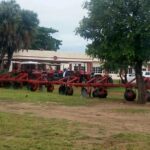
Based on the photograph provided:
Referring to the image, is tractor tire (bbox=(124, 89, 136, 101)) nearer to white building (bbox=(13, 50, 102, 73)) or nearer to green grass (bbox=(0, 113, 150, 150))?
green grass (bbox=(0, 113, 150, 150))

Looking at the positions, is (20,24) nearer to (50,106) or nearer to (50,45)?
(50,106)

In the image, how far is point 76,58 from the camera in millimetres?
65000

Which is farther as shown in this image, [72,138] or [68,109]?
[68,109]

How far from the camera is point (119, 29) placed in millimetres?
21312

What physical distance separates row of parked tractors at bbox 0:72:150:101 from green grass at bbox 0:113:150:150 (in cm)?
1196

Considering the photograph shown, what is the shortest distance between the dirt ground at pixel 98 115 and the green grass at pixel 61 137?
0.68 m

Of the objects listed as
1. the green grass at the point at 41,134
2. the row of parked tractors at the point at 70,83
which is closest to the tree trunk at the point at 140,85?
the row of parked tractors at the point at 70,83

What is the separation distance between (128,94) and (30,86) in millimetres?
8560

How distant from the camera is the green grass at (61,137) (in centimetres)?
973

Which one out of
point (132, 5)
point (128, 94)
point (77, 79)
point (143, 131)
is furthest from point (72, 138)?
point (77, 79)

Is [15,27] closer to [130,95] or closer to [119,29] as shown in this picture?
[130,95]

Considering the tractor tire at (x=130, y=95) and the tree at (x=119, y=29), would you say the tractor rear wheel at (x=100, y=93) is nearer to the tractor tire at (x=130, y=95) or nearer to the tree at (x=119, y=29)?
the tractor tire at (x=130, y=95)

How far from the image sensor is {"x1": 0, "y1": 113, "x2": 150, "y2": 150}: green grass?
383 inches

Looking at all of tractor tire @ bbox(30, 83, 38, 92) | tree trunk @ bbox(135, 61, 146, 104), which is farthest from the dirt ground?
tractor tire @ bbox(30, 83, 38, 92)
